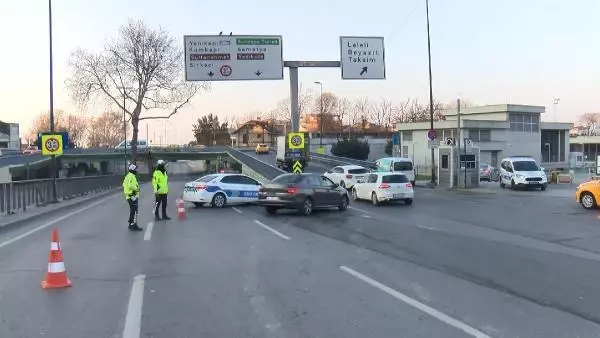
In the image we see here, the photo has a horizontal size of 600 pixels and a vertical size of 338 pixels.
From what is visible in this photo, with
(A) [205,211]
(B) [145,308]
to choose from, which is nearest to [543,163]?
(A) [205,211]

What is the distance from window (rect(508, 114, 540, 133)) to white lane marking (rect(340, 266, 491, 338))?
64.2 metres

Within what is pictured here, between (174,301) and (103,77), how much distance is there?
227ft

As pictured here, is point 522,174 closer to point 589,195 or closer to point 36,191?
point 589,195

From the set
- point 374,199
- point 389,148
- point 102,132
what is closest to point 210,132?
point 102,132

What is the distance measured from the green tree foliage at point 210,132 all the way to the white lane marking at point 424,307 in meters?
156

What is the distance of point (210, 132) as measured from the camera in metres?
166

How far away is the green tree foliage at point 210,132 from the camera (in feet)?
542

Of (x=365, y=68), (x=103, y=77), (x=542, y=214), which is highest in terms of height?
(x=103, y=77)

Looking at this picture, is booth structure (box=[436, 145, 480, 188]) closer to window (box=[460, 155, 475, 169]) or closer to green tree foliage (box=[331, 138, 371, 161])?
window (box=[460, 155, 475, 169])

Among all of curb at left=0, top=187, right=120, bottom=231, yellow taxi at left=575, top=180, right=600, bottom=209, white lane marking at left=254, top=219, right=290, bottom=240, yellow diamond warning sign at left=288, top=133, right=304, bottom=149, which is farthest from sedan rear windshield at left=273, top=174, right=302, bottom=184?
yellow diamond warning sign at left=288, top=133, right=304, bottom=149

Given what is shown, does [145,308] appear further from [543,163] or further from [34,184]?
[543,163]

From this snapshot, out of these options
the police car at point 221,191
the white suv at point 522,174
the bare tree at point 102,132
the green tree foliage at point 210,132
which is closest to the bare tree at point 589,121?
the green tree foliage at point 210,132

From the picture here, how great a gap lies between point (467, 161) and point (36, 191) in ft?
83.5

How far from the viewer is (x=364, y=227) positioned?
1683 centimetres
